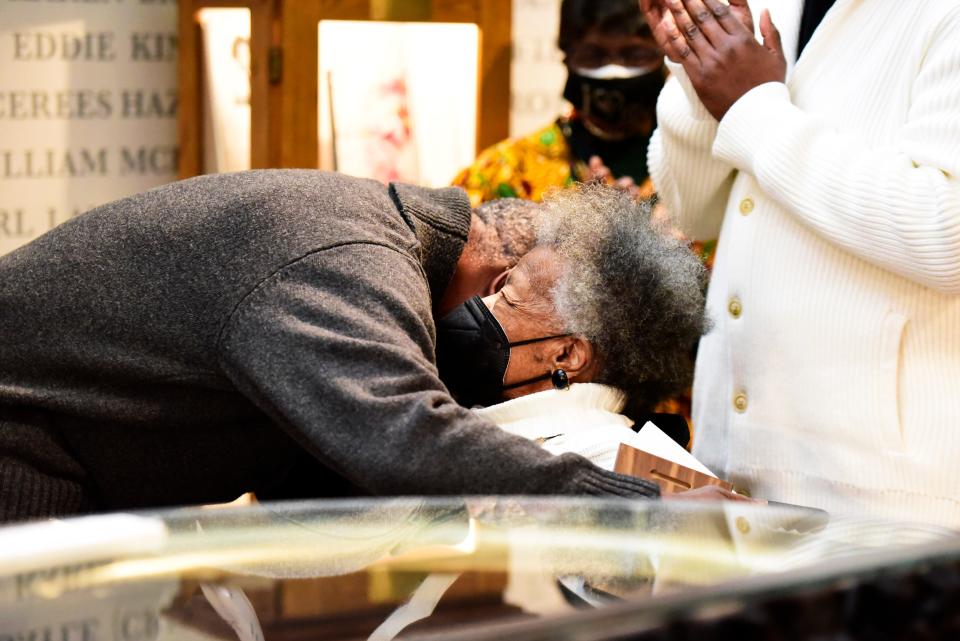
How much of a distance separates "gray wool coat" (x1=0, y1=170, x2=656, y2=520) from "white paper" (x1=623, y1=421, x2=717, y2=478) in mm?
262

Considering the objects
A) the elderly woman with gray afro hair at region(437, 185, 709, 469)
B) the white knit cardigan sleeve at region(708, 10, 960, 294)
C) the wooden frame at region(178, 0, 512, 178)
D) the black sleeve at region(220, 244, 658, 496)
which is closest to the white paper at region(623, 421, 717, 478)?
the elderly woman with gray afro hair at region(437, 185, 709, 469)

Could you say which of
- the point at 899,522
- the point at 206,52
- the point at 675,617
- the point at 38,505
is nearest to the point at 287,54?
the point at 206,52

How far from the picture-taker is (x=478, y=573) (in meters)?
1.01

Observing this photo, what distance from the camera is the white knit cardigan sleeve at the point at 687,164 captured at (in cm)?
207

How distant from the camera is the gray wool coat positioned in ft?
4.79

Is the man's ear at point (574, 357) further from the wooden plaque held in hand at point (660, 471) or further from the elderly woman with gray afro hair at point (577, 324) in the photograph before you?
the wooden plaque held in hand at point (660, 471)

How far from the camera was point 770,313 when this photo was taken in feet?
6.24

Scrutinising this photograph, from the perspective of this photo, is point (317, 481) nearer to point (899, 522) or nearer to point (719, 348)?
point (719, 348)

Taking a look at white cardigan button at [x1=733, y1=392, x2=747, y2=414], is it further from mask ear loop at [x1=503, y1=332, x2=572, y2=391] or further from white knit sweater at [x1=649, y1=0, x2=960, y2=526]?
mask ear loop at [x1=503, y1=332, x2=572, y2=391]

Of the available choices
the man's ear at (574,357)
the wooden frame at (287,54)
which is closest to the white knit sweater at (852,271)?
the man's ear at (574,357)

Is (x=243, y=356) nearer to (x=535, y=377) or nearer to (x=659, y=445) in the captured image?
(x=535, y=377)

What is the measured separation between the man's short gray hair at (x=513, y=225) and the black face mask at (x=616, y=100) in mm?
1450

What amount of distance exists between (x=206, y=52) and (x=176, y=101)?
26 cm

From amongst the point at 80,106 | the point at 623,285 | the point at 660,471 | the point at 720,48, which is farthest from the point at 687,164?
the point at 80,106
